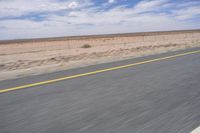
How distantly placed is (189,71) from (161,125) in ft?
13.1

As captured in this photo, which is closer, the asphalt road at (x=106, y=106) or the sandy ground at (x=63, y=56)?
the asphalt road at (x=106, y=106)

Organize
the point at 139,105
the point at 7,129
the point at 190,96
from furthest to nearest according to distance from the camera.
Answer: the point at 190,96, the point at 139,105, the point at 7,129

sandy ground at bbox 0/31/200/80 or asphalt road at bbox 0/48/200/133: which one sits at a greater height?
sandy ground at bbox 0/31/200/80

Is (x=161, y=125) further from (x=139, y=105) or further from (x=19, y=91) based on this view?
(x=19, y=91)

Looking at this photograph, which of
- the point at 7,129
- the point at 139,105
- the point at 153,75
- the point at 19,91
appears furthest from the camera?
the point at 153,75

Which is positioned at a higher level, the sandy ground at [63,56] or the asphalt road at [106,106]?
the sandy ground at [63,56]

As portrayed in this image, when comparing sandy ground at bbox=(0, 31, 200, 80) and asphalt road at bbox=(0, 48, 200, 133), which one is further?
sandy ground at bbox=(0, 31, 200, 80)

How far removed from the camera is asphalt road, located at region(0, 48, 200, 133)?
2721 mm

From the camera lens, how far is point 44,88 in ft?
15.4

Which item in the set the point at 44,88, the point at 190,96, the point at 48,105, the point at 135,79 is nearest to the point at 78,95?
the point at 48,105

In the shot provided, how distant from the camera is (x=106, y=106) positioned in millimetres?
3438

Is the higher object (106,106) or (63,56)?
(63,56)

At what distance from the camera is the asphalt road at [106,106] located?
2721mm

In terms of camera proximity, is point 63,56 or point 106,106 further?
point 63,56
